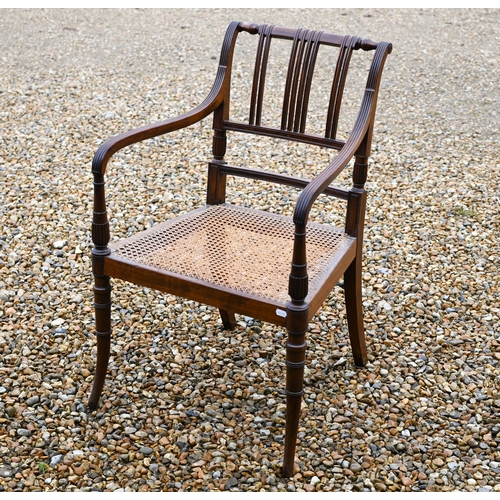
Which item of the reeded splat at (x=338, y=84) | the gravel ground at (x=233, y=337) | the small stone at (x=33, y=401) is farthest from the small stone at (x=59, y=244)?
the reeded splat at (x=338, y=84)

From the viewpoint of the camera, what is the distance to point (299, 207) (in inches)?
75.6

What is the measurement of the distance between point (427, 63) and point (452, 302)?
396 centimetres

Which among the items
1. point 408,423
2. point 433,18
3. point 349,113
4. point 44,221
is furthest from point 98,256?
point 433,18

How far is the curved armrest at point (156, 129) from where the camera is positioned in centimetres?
217

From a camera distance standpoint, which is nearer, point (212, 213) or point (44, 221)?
point (212, 213)

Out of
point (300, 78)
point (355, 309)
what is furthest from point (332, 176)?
point (355, 309)

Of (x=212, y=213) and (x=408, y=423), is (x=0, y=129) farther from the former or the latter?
(x=408, y=423)

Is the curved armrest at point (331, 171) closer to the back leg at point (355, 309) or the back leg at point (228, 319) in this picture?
the back leg at point (355, 309)

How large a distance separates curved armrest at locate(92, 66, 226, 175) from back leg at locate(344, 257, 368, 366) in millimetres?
746

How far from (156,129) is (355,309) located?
0.97m

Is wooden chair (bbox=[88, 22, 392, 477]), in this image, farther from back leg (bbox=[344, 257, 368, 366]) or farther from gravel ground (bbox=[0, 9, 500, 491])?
gravel ground (bbox=[0, 9, 500, 491])

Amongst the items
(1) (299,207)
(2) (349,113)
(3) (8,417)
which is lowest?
(3) (8,417)

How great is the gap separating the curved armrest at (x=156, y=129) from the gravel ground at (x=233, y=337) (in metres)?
0.91

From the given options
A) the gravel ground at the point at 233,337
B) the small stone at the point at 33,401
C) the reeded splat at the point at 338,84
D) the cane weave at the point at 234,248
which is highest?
the reeded splat at the point at 338,84
